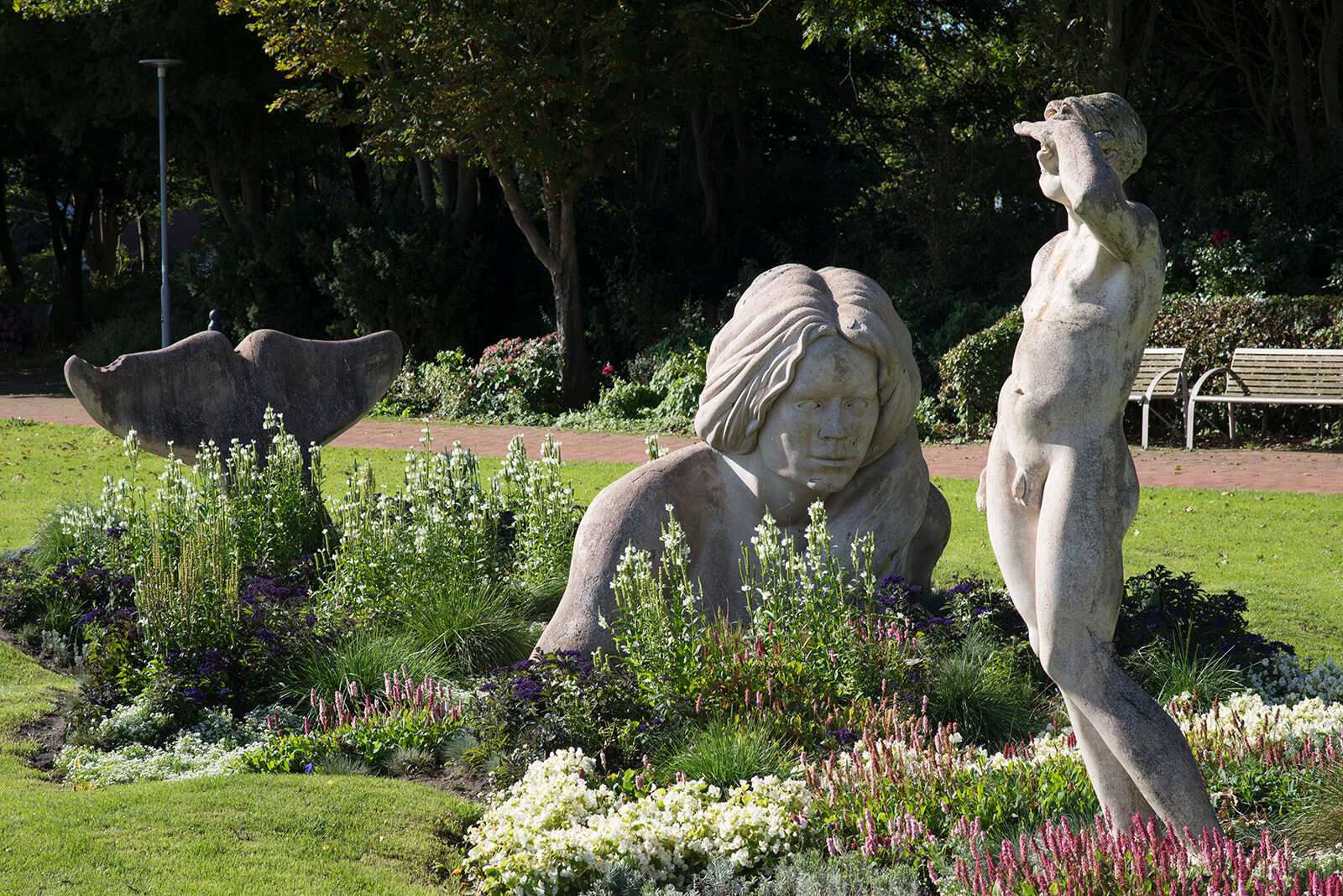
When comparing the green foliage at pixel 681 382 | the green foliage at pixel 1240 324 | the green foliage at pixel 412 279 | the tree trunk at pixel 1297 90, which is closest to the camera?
the green foliage at pixel 1240 324

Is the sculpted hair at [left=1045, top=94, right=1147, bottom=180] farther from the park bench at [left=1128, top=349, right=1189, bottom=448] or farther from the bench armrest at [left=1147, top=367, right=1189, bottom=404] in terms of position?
the bench armrest at [left=1147, top=367, right=1189, bottom=404]

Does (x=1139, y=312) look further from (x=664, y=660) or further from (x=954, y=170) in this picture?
(x=954, y=170)

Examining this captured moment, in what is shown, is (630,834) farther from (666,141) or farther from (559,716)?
(666,141)

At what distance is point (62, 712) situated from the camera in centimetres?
546

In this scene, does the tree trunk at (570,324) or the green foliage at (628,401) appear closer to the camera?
the green foliage at (628,401)

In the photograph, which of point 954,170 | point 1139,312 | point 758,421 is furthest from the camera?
point 954,170

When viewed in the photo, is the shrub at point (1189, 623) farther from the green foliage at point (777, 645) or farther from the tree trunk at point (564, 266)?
the tree trunk at point (564, 266)

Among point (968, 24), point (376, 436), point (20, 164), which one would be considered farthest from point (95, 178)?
point (968, 24)

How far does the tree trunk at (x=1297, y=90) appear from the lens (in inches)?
680

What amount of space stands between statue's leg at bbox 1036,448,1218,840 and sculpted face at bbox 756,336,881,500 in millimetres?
1984

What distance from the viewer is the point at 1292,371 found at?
1418 cm

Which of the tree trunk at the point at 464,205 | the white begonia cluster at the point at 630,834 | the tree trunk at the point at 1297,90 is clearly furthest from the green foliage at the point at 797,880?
the tree trunk at the point at 464,205

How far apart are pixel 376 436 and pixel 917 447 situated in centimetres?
1245

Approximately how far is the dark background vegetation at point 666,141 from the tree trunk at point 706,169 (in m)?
0.04
